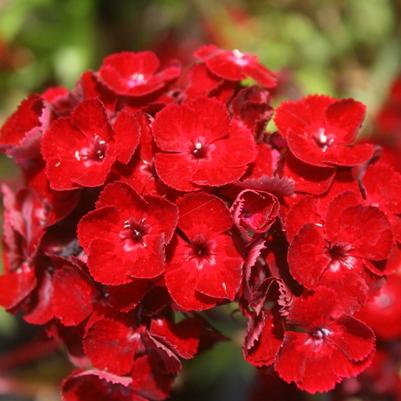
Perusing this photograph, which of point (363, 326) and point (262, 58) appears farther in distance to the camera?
point (262, 58)

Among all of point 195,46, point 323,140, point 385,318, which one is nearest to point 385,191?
point 323,140

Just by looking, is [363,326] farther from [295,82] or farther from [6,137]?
[295,82]

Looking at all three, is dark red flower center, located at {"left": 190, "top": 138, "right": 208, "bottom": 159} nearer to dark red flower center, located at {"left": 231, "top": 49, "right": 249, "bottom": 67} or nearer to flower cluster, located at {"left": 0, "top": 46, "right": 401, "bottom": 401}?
flower cluster, located at {"left": 0, "top": 46, "right": 401, "bottom": 401}

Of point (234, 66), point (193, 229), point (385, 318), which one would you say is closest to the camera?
point (193, 229)

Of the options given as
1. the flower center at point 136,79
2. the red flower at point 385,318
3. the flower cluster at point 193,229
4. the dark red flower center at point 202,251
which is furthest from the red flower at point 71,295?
the red flower at point 385,318

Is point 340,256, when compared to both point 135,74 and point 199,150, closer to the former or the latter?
point 199,150

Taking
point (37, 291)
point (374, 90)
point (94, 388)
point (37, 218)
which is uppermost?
point (37, 218)

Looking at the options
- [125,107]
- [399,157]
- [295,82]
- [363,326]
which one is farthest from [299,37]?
[363,326]
